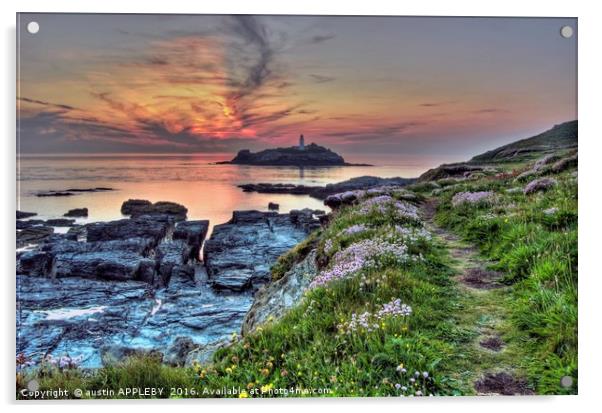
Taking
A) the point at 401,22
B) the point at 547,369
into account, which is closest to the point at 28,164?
the point at 401,22

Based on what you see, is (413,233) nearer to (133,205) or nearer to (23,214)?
(133,205)

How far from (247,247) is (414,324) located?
483 cm

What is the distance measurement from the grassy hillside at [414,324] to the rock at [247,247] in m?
1.12

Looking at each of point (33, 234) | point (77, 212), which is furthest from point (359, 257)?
point (33, 234)

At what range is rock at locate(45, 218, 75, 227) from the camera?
9.11 metres

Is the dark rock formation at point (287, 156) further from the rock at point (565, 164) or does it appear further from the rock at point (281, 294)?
the rock at point (565, 164)

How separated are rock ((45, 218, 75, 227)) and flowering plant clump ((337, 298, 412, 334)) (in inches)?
244

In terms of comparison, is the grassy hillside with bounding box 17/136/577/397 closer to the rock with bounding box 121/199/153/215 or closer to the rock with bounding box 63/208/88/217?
the rock with bounding box 63/208/88/217

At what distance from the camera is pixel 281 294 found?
9.09 metres

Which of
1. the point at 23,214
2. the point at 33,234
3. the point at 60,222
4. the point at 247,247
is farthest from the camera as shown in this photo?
the point at 247,247

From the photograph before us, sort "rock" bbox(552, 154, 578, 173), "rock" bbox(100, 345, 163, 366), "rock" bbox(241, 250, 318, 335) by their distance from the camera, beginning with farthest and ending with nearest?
"rock" bbox(552, 154, 578, 173)
"rock" bbox(241, 250, 318, 335)
"rock" bbox(100, 345, 163, 366)

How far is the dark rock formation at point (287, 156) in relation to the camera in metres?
9.81

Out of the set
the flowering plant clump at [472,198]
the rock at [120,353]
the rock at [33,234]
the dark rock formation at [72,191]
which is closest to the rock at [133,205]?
the dark rock formation at [72,191]

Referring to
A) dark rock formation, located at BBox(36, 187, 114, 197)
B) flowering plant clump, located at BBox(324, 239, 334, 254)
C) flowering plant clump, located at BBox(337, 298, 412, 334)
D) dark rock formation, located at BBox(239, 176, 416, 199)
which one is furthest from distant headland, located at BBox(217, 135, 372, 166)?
flowering plant clump, located at BBox(337, 298, 412, 334)
